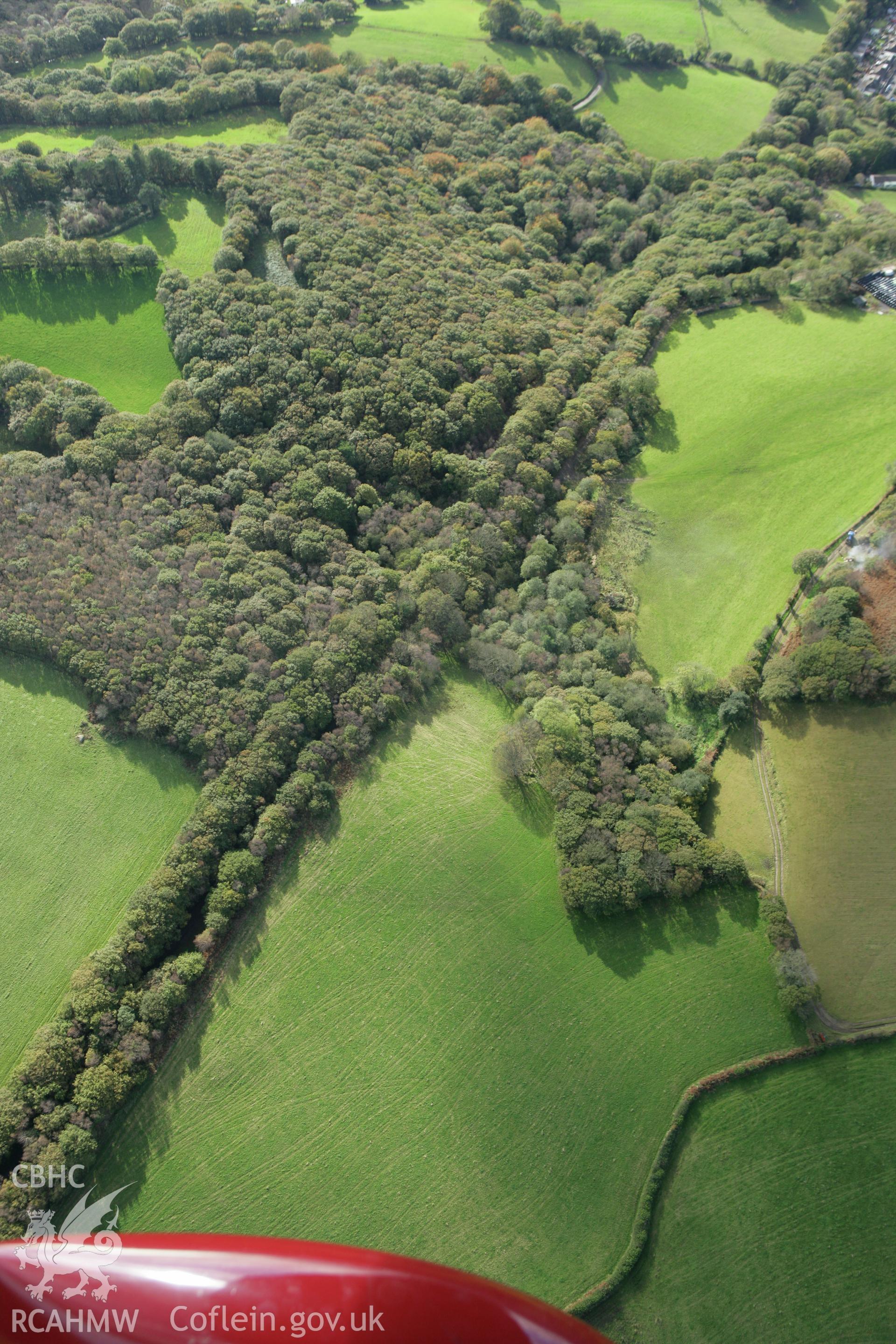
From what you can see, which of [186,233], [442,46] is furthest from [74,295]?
[442,46]

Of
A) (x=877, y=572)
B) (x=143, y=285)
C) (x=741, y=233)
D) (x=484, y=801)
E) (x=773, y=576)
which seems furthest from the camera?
(x=741, y=233)

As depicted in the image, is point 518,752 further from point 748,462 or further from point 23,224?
point 23,224

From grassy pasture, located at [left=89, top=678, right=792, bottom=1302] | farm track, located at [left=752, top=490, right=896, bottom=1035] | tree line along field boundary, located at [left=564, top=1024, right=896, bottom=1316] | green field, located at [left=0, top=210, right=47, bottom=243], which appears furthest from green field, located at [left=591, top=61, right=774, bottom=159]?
tree line along field boundary, located at [left=564, top=1024, right=896, bottom=1316]

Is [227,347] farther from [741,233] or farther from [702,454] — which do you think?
[741,233]

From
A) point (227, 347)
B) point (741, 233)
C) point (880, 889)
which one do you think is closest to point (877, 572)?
point (880, 889)

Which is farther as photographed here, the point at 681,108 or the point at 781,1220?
the point at 681,108

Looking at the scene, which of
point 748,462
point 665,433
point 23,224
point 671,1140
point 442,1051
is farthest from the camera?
point 23,224
